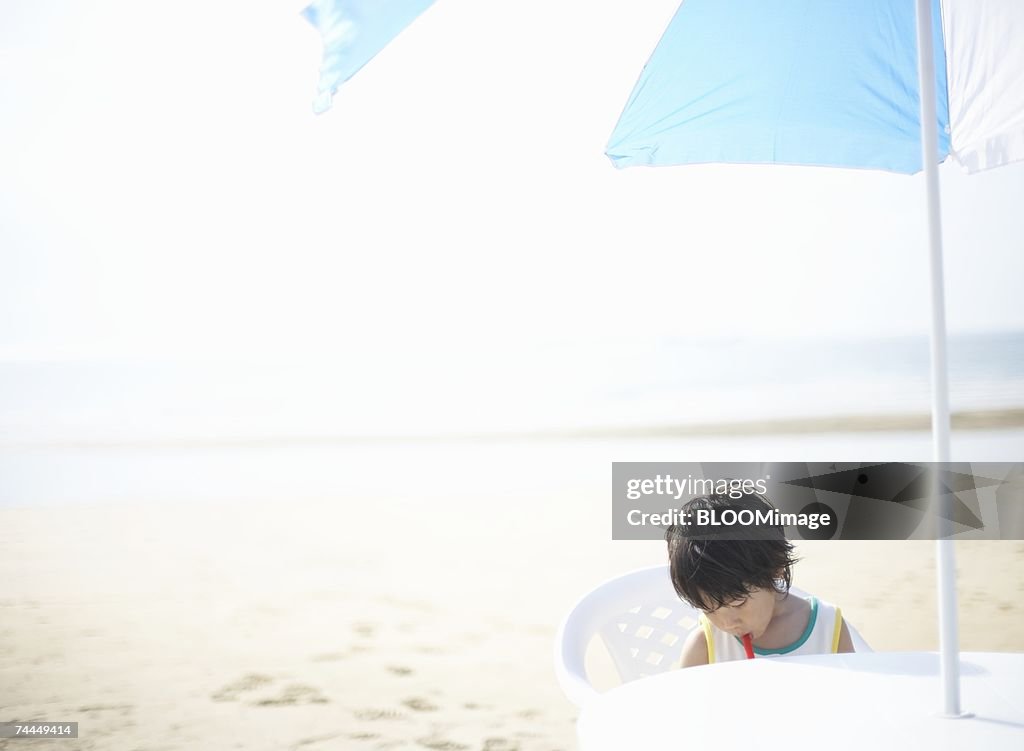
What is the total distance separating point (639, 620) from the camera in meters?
1.72

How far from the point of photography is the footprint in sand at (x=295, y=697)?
9.74 feet

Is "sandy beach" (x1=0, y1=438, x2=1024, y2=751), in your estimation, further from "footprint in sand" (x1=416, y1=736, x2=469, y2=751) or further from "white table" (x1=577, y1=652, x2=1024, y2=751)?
"white table" (x1=577, y1=652, x2=1024, y2=751)

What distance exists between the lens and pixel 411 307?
65.4ft

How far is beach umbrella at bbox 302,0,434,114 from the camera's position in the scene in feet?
3.55

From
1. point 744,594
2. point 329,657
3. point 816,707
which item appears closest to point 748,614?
point 744,594

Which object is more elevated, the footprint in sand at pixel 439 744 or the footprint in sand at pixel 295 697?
the footprint in sand at pixel 295 697

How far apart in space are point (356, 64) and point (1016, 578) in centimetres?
448

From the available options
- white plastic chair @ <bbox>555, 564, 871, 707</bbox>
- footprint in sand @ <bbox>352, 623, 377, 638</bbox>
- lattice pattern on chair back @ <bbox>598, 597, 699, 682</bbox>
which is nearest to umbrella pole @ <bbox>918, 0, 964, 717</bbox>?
white plastic chair @ <bbox>555, 564, 871, 707</bbox>

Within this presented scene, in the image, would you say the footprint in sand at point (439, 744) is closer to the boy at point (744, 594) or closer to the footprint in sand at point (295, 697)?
the footprint in sand at point (295, 697)

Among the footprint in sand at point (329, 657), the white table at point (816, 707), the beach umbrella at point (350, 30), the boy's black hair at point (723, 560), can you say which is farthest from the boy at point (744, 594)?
the footprint in sand at point (329, 657)

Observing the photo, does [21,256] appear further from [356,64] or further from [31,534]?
[356,64]

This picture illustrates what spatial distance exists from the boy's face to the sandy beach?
1.44 meters

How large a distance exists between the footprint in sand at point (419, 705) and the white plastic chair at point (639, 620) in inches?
56.3

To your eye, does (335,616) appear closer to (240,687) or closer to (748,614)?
(240,687)
